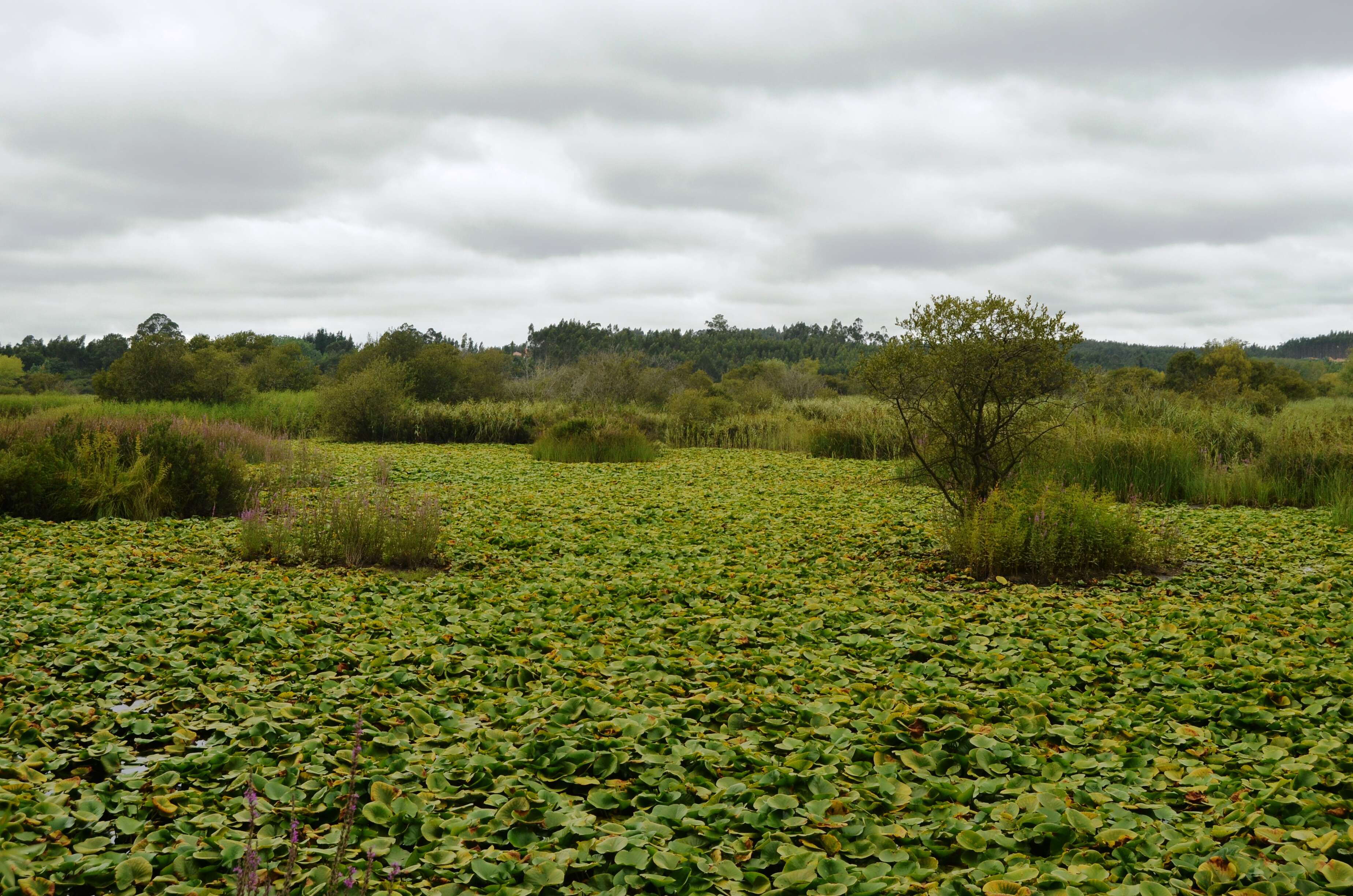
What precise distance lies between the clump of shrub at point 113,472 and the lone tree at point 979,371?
6305 mm

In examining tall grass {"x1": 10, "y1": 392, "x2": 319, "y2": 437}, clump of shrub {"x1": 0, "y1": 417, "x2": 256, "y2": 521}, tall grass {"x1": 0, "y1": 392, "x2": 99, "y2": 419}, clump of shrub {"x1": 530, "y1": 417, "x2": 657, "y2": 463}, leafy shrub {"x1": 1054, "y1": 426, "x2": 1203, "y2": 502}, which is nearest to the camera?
clump of shrub {"x1": 0, "y1": 417, "x2": 256, "y2": 521}

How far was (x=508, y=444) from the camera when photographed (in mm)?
17656

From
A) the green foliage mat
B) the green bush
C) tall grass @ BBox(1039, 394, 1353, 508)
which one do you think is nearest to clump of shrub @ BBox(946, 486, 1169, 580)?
the green foliage mat

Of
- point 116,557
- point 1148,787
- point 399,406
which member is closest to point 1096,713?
point 1148,787

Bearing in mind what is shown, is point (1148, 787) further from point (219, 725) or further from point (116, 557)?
point (116, 557)

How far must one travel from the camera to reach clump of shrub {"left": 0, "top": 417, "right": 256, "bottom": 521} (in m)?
7.05

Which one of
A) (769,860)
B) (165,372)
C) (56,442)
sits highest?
(165,372)

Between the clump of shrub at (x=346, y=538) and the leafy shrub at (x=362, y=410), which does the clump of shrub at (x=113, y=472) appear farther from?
the leafy shrub at (x=362, y=410)

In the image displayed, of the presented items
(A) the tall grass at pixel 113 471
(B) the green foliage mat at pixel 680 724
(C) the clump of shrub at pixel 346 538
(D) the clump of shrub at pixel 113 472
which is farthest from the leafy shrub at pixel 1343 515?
(D) the clump of shrub at pixel 113 472

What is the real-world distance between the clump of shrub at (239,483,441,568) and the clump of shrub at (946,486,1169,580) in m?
3.94

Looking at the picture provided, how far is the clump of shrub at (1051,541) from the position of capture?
566cm

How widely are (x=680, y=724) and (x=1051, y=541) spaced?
361cm

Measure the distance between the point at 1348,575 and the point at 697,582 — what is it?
4350mm

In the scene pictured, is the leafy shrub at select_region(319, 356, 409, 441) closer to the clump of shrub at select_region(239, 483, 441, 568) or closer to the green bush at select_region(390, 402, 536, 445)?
the green bush at select_region(390, 402, 536, 445)
